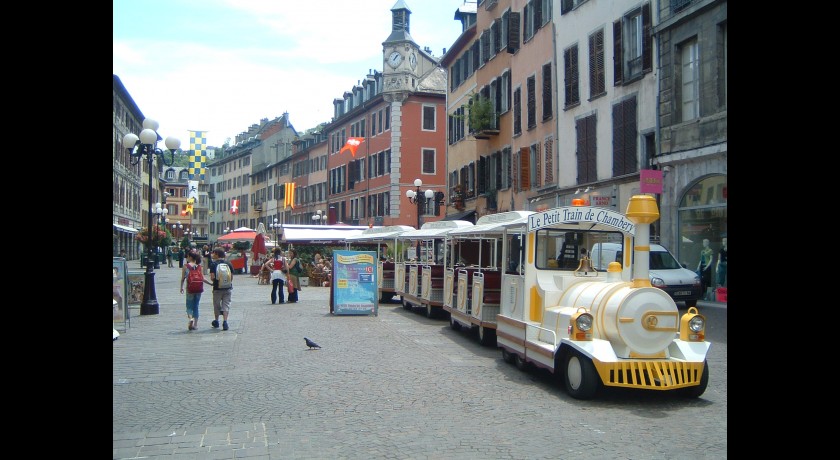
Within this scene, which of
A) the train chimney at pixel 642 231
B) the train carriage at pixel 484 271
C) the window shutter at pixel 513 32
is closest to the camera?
the train chimney at pixel 642 231

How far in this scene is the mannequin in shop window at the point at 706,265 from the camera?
20453 mm

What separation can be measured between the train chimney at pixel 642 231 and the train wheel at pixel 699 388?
3.63ft

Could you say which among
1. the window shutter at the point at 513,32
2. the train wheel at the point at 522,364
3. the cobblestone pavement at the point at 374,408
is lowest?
the cobblestone pavement at the point at 374,408

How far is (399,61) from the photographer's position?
181 feet

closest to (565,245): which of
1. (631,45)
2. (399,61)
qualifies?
(631,45)

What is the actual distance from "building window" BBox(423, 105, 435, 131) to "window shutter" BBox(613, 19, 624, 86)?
32.1 metres

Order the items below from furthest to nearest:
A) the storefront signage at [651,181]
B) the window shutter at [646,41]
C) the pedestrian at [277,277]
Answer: the window shutter at [646,41] < the pedestrian at [277,277] < the storefront signage at [651,181]

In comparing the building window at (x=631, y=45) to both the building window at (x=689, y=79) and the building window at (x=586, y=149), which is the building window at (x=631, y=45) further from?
the building window at (x=586, y=149)

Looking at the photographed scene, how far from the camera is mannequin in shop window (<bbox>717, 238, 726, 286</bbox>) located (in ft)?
64.2

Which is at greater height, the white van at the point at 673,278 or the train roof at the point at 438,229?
the train roof at the point at 438,229

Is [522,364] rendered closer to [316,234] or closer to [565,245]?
[565,245]

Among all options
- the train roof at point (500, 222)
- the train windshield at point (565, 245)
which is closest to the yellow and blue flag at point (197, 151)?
the train roof at point (500, 222)

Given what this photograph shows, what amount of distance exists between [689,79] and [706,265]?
16.5 ft
